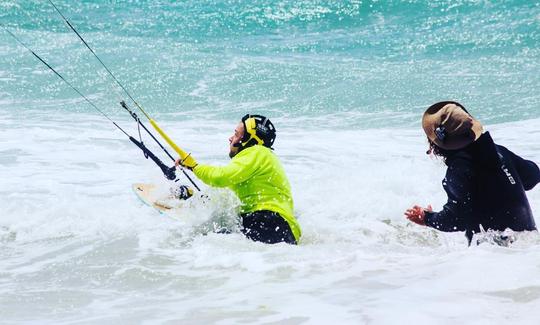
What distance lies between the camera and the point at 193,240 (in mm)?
6156

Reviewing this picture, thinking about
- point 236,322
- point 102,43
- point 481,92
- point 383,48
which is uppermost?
point 102,43

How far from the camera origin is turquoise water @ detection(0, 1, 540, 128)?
1727 cm

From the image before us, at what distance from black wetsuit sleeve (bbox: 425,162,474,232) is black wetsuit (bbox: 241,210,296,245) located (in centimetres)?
150

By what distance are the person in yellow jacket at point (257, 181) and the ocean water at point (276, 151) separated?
198 mm

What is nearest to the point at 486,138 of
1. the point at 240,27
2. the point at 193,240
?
the point at 193,240

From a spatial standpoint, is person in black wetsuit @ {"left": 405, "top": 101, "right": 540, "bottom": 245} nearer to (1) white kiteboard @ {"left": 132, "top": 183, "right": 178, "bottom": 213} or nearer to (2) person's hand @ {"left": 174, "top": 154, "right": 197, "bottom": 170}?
(2) person's hand @ {"left": 174, "top": 154, "right": 197, "bottom": 170}

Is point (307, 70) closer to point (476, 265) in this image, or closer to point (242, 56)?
point (242, 56)

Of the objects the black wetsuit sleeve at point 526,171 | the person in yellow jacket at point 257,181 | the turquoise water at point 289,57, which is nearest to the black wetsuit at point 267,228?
the person in yellow jacket at point 257,181

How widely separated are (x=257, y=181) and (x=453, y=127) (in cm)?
198

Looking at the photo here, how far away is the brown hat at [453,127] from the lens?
4305mm

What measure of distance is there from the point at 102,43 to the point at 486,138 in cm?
2080

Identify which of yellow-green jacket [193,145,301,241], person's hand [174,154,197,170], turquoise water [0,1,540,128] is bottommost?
yellow-green jacket [193,145,301,241]

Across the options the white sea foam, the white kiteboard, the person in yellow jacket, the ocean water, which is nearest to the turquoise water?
the ocean water

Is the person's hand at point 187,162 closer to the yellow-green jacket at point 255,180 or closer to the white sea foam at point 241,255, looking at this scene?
the yellow-green jacket at point 255,180
